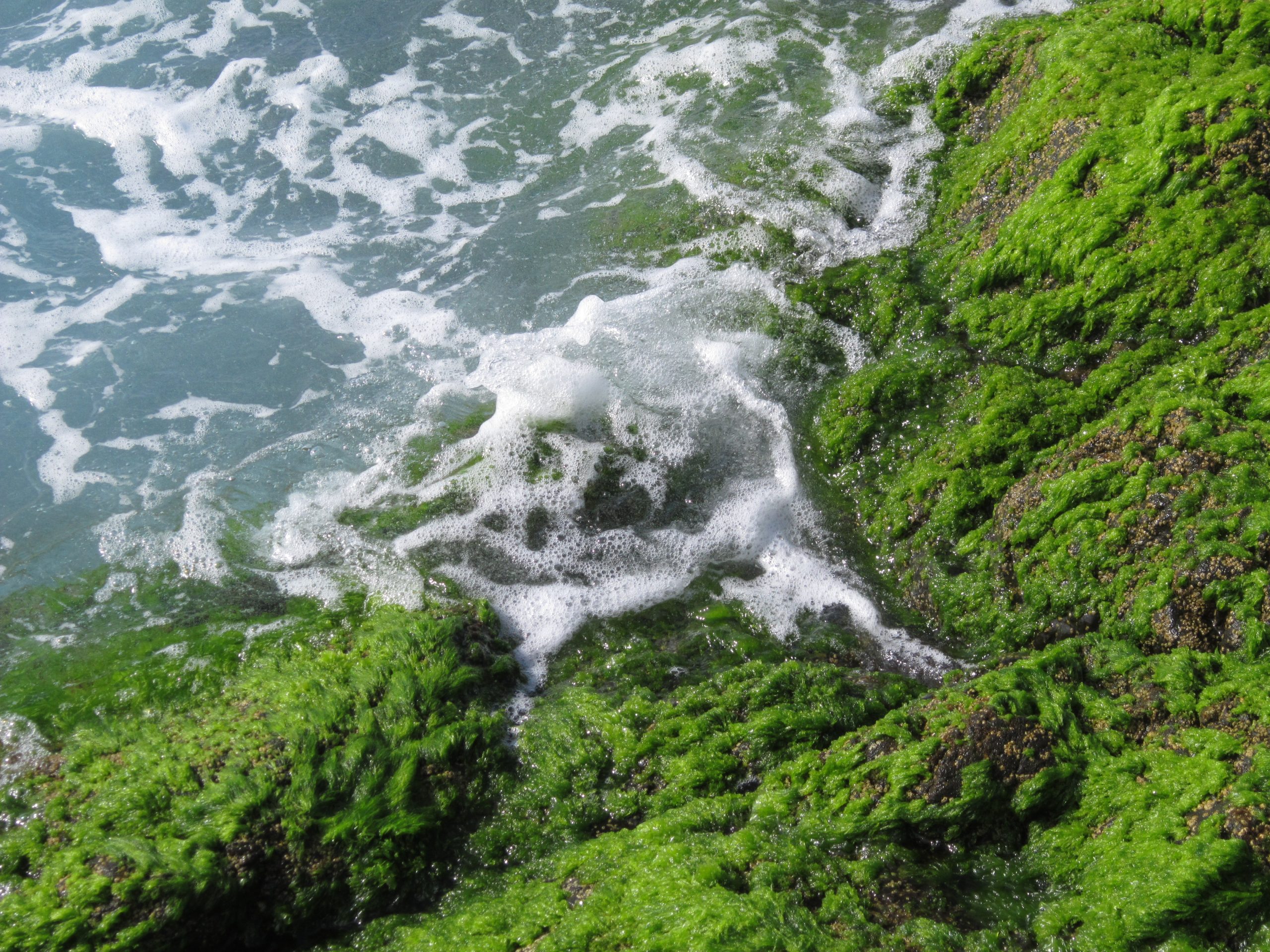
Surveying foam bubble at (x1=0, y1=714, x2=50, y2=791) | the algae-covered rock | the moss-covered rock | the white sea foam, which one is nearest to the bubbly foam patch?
the moss-covered rock

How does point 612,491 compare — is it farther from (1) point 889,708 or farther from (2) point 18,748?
(2) point 18,748

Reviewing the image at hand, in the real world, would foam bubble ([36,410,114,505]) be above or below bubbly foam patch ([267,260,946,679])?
below

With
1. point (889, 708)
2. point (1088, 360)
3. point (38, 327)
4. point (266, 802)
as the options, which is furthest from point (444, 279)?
point (889, 708)

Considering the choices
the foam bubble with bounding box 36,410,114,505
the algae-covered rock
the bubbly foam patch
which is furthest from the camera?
the foam bubble with bounding box 36,410,114,505

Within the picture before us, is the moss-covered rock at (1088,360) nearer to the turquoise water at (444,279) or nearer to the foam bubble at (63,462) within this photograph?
the turquoise water at (444,279)

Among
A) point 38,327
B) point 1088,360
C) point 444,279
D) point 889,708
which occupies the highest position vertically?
point 1088,360

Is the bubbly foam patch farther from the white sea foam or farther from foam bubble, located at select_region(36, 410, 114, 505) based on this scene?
the white sea foam

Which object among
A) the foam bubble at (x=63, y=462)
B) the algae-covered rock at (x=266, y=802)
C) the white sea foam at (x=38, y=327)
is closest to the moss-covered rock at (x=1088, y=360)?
the algae-covered rock at (x=266, y=802)
